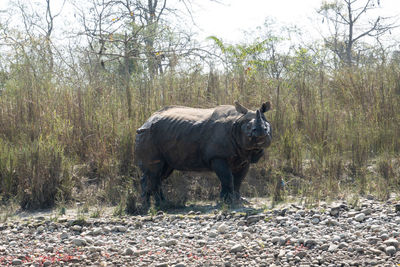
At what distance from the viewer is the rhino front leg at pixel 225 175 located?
587 cm

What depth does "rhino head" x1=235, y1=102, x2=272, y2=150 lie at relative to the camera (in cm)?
543

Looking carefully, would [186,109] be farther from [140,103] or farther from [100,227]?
[100,227]

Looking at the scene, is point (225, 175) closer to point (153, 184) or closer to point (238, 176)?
point (238, 176)

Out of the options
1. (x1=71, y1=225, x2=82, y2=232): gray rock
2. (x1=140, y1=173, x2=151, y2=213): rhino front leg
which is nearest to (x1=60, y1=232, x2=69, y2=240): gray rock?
(x1=71, y1=225, x2=82, y2=232): gray rock

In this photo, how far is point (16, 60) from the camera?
860 cm

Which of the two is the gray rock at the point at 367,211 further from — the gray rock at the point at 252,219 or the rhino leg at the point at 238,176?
the rhino leg at the point at 238,176

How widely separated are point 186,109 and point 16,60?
374cm

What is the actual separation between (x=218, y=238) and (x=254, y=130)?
1456 millimetres

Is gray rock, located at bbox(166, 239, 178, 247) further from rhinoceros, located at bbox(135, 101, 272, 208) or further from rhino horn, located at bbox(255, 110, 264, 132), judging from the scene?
rhino horn, located at bbox(255, 110, 264, 132)

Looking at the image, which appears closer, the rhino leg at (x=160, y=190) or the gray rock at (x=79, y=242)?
the gray rock at (x=79, y=242)

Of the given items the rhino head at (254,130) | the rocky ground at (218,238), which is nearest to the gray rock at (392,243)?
the rocky ground at (218,238)

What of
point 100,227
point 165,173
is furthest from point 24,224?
point 165,173

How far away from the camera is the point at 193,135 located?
6141mm

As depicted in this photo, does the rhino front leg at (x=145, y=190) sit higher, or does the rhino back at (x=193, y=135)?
the rhino back at (x=193, y=135)
